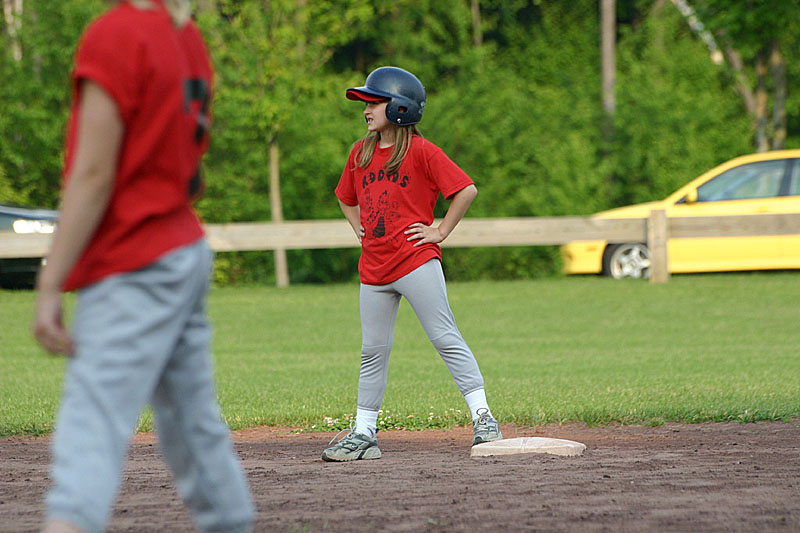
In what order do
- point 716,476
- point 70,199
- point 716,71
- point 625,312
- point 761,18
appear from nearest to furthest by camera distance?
1. point 70,199
2. point 716,476
3. point 625,312
4. point 761,18
5. point 716,71

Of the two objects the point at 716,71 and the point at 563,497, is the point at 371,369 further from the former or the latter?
the point at 716,71

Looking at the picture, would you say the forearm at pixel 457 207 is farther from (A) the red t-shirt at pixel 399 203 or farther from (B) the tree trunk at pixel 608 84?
(B) the tree trunk at pixel 608 84

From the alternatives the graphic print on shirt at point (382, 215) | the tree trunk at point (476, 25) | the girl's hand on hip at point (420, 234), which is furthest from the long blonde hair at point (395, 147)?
the tree trunk at point (476, 25)

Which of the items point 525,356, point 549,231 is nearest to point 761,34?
point 549,231

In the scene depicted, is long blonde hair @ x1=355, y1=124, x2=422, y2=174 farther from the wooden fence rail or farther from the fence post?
the fence post

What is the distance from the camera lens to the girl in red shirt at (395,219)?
5.80 metres

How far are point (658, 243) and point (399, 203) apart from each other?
11.5m

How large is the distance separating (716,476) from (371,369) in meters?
1.89

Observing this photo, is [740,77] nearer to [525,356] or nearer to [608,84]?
[608,84]

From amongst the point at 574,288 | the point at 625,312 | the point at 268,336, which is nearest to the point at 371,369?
the point at 268,336

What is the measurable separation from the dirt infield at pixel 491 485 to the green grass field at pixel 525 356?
643mm

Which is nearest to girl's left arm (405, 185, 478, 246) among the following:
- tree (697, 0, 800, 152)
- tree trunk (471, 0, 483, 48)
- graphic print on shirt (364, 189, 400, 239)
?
graphic print on shirt (364, 189, 400, 239)

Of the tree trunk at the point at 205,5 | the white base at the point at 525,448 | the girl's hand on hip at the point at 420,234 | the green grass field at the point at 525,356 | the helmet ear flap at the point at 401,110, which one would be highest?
the tree trunk at the point at 205,5

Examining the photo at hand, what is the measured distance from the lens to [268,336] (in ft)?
41.8
